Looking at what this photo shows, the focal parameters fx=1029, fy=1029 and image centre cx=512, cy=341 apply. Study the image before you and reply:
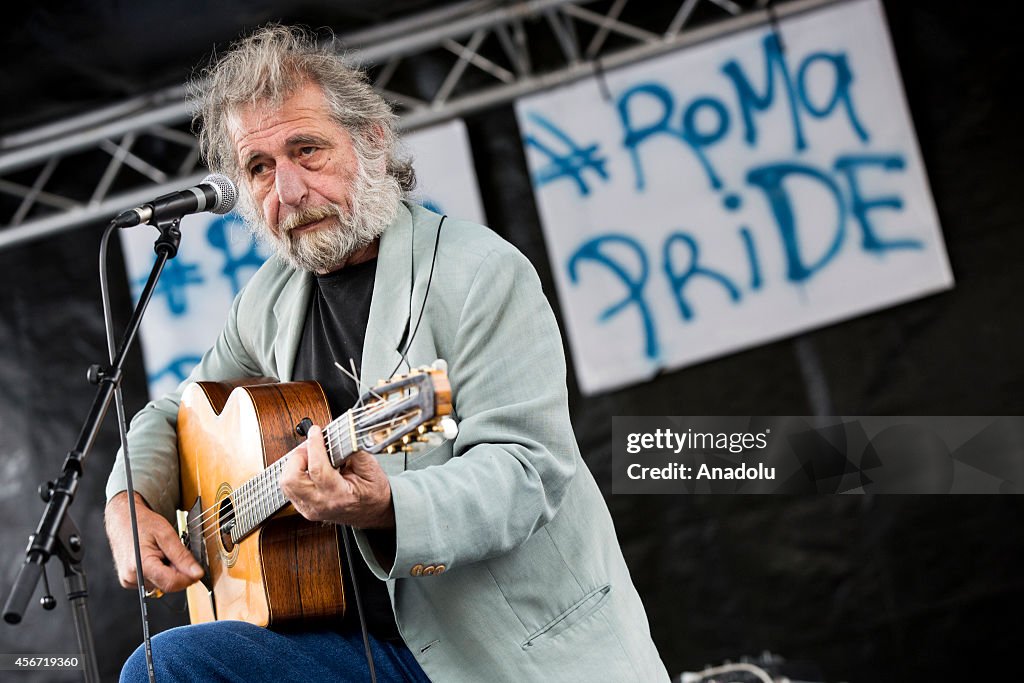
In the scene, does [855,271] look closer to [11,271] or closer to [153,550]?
[153,550]

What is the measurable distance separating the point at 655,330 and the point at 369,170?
7.21 feet

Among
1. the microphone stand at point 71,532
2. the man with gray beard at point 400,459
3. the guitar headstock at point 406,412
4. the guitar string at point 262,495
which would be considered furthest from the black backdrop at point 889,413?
the guitar headstock at point 406,412

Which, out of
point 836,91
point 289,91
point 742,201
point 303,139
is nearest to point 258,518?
point 303,139

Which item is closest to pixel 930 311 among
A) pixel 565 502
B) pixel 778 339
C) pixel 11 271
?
pixel 778 339

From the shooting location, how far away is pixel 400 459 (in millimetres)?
2107

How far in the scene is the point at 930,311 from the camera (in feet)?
14.4

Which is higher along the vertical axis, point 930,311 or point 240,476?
point 930,311

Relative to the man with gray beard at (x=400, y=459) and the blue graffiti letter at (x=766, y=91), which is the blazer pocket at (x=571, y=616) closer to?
the man with gray beard at (x=400, y=459)

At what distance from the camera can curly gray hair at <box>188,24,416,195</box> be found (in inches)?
92.4

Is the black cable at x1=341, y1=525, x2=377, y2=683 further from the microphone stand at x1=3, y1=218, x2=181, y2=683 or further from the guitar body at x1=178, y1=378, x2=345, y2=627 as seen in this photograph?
the microphone stand at x1=3, y1=218, x2=181, y2=683

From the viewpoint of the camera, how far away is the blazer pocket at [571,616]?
2012 millimetres

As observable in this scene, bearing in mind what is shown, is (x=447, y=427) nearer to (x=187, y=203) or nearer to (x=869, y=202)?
(x=187, y=203)

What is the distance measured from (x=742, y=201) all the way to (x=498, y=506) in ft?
9.27

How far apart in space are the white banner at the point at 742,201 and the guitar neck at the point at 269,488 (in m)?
2.34
